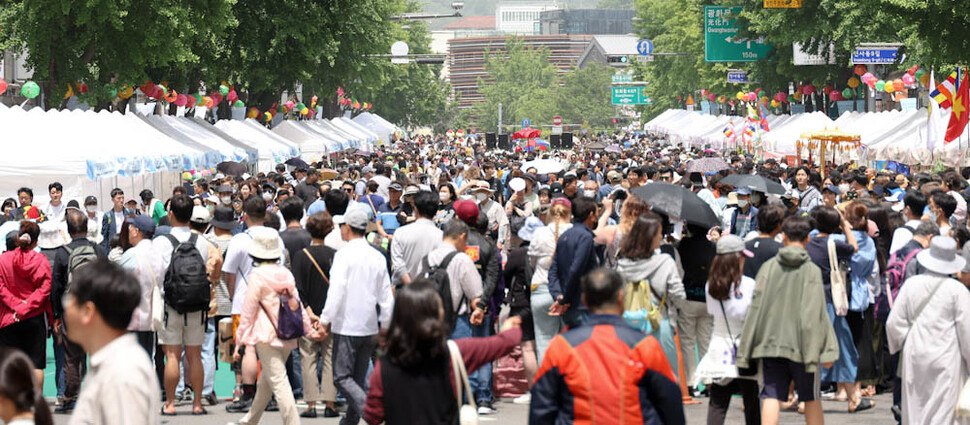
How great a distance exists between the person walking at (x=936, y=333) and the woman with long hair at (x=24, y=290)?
20.2ft

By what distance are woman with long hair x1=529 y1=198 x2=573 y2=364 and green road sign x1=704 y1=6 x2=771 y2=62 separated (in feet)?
117

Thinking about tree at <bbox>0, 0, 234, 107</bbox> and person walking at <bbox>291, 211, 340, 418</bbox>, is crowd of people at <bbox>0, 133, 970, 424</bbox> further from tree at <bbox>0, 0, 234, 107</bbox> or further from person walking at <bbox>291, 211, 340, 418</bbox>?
tree at <bbox>0, 0, 234, 107</bbox>

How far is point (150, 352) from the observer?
419 inches

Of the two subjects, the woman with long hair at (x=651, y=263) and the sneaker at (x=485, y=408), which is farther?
the sneaker at (x=485, y=408)

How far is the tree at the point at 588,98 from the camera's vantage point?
186375 mm

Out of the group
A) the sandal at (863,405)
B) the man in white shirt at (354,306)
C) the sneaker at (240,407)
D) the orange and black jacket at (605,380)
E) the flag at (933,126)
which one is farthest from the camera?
the flag at (933,126)

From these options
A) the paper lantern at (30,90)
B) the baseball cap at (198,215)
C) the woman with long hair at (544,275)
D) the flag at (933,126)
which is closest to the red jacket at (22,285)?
the baseball cap at (198,215)

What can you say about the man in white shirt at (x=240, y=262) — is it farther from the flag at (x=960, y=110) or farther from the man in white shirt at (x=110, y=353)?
the flag at (x=960, y=110)

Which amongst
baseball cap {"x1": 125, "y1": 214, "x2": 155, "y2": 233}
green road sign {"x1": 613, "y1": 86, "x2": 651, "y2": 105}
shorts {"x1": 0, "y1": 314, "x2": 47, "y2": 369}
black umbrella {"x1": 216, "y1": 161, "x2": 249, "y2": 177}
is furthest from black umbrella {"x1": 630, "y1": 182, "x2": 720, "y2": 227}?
green road sign {"x1": 613, "y1": 86, "x2": 651, "y2": 105}

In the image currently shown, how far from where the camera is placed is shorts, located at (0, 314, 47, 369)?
1061 cm

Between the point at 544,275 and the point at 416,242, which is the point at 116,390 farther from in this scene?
the point at 544,275

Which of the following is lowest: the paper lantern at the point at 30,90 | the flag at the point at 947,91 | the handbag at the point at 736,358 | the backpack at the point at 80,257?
the handbag at the point at 736,358

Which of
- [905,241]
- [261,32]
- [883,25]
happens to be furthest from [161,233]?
[261,32]

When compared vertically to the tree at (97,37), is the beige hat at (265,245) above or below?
below
